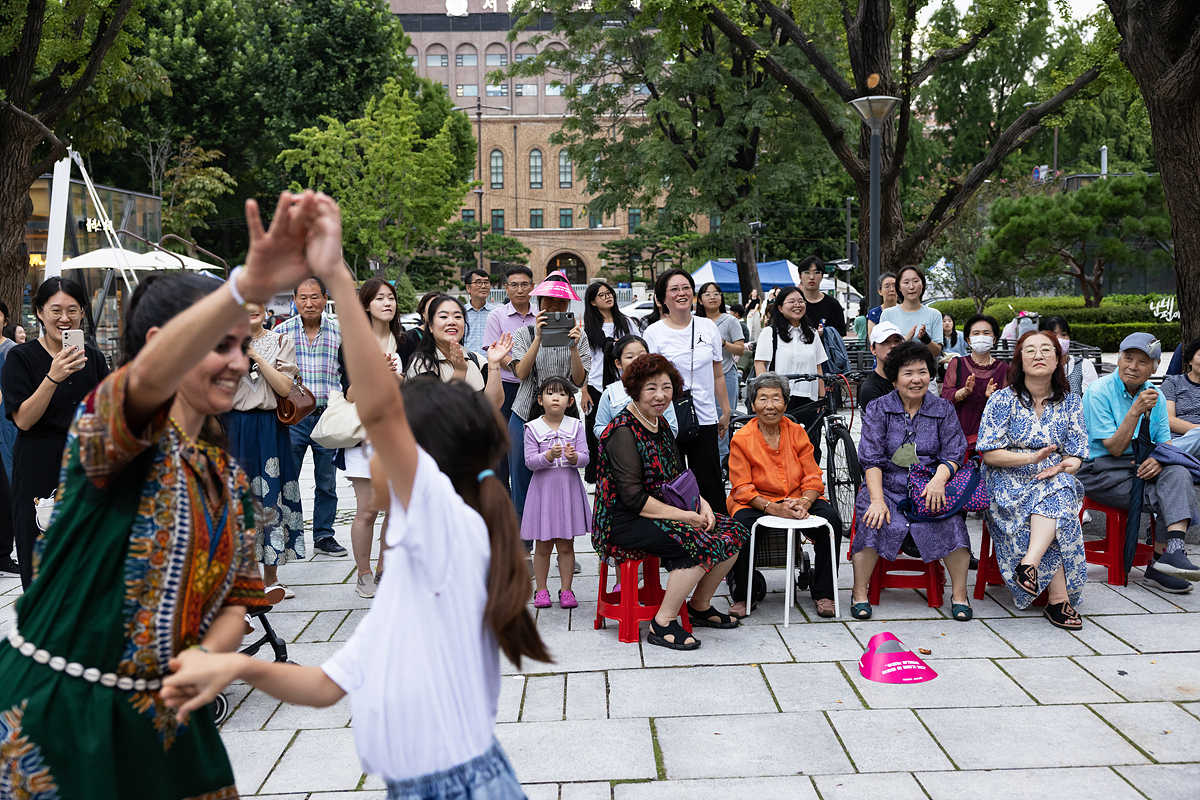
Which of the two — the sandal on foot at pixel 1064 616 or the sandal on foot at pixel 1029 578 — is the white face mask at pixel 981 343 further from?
the sandal on foot at pixel 1064 616

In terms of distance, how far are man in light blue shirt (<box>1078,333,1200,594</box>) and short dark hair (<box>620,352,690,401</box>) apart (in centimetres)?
278

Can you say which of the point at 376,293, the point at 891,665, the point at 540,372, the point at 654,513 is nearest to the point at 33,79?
the point at 376,293

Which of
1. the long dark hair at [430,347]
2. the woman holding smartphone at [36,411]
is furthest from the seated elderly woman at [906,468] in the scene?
the woman holding smartphone at [36,411]

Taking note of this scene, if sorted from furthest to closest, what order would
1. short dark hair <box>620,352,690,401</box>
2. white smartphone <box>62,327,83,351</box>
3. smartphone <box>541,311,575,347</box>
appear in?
smartphone <box>541,311,575,347</box>, short dark hair <box>620,352,690,401</box>, white smartphone <box>62,327,83,351</box>

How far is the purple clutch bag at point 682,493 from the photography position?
5371mm

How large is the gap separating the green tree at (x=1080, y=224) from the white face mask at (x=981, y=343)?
17.7 metres

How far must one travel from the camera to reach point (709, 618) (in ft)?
18.4

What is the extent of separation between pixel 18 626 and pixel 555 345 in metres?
4.71

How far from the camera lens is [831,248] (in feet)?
153

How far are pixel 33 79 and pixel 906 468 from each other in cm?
1052

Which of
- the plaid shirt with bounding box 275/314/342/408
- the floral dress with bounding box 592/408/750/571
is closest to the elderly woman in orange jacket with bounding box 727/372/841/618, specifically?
the floral dress with bounding box 592/408/750/571

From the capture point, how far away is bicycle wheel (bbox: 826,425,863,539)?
6.98 metres

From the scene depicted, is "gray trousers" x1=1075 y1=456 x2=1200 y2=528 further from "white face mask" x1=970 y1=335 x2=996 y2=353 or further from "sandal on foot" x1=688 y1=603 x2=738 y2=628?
"sandal on foot" x1=688 y1=603 x2=738 y2=628

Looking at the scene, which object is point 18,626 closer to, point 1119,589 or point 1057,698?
point 1057,698
